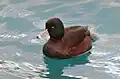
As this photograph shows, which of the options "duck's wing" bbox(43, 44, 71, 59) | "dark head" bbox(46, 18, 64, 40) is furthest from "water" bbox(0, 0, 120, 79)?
"dark head" bbox(46, 18, 64, 40)

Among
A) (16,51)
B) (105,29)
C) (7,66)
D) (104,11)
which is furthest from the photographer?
(104,11)

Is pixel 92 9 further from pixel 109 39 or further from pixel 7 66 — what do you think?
pixel 7 66

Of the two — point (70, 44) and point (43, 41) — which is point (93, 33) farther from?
point (43, 41)

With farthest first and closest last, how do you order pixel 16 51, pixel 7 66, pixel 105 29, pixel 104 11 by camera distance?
1. pixel 104 11
2. pixel 105 29
3. pixel 16 51
4. pixel 7 66

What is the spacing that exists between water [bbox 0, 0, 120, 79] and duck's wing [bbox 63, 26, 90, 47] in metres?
0.32

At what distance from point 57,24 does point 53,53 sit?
567 millimetres

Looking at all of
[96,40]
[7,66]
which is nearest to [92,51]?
[96,40]

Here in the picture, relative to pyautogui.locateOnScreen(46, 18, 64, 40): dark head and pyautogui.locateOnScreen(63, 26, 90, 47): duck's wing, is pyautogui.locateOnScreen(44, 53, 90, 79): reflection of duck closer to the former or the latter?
pyautogui.locateOnScreen(63, 26, 90, 47): duck's wing

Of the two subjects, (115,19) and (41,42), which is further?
(115,19)

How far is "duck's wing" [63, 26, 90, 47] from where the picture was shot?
→ 31.9 feet

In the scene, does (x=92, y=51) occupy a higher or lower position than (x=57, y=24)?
lower

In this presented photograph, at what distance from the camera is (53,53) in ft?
31.5

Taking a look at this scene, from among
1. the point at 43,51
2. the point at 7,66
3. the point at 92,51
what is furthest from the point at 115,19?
the point at 7,66

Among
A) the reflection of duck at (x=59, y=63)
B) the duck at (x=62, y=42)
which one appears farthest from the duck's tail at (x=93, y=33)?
the reflection of duck at (x=59, y=63)
